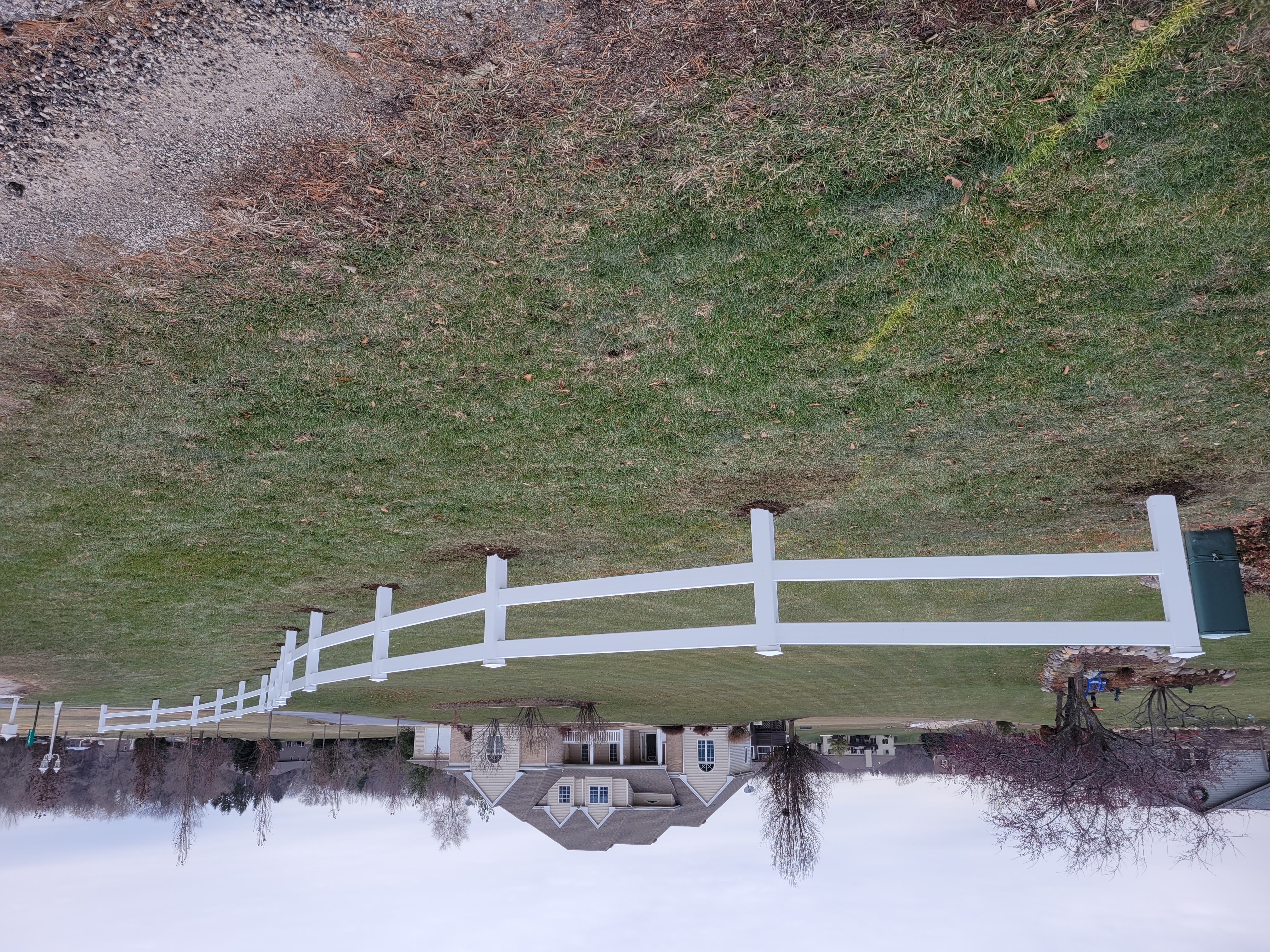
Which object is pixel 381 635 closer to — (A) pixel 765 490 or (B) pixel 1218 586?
(A) pixel 765 490

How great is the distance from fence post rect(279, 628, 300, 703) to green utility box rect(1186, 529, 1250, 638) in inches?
321

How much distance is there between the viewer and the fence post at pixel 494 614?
4.90 metres

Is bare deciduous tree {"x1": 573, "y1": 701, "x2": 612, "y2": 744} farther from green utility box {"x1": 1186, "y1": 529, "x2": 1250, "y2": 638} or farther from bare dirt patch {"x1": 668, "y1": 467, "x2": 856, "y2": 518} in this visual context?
green utility box {"x1": 1186, "y1": 529, "x2": 1250, "y2": 638}

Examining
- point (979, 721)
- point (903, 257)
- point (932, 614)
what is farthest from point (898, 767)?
point (903, 257)

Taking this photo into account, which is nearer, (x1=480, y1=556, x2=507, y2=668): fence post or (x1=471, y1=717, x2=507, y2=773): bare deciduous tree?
(x1=480, y1=556, x2=507, y2=668): fence post

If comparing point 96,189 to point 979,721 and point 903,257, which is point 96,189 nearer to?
point 903,257

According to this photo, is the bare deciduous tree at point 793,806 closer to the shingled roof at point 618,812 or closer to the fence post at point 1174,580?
the shingled roof at point 618,812

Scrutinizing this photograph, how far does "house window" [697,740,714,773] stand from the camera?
27.7 meters

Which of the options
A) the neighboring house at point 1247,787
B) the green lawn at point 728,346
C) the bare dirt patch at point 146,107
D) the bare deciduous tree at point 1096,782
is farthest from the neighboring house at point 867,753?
the bare dirt patch at point 146,107

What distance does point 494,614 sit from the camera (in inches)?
204

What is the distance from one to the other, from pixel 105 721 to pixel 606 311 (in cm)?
1117

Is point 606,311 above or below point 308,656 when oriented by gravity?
above

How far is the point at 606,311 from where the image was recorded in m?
4.58

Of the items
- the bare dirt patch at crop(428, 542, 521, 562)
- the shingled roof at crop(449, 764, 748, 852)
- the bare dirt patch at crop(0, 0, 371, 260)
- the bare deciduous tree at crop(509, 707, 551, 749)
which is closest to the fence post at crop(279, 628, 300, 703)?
the bare dirt patch at crop(428, 542, 521, 562)
